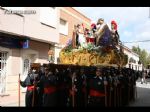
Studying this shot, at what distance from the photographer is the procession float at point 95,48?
427 inches

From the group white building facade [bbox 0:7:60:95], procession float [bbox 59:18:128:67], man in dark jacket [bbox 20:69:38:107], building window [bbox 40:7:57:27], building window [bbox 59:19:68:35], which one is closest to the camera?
man in dark jacket [bbox 20:69:38:107]

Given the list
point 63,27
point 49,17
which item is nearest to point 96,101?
point 49,17

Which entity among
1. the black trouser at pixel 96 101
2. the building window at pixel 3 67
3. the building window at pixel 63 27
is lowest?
the black trouser at pixel 96 101

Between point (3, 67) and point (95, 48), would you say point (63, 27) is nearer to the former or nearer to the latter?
point (3, 67)

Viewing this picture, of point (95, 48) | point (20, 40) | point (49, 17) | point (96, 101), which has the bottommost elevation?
point (96, 101)

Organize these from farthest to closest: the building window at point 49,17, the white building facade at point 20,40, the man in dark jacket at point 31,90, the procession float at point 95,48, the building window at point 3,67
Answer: the building window at point 49,17, the building window at point 3,67, the white building facade at point 20,40, the procession float at point 95,48, the man in dark jacket at point 31,90

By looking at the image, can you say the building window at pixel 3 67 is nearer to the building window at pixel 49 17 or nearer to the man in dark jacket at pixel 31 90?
the building window at pixel 49 17

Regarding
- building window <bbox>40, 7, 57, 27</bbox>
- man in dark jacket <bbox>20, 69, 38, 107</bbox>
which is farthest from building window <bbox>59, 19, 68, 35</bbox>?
man in dark jacket <bbox>20, 69, 38, 107</bbox>

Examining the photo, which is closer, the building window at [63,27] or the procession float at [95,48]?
the procession float at [95,48]

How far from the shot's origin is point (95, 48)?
10.9 meters

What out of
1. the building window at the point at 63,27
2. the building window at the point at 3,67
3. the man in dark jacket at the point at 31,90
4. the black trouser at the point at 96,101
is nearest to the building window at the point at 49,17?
the building window at the point at 63,27

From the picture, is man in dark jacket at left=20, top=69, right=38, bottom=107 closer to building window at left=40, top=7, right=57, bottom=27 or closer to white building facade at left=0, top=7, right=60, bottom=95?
white building facade at left=0, top=7, right=60, bottom=95

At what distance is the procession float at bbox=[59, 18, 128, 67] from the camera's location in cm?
1085
